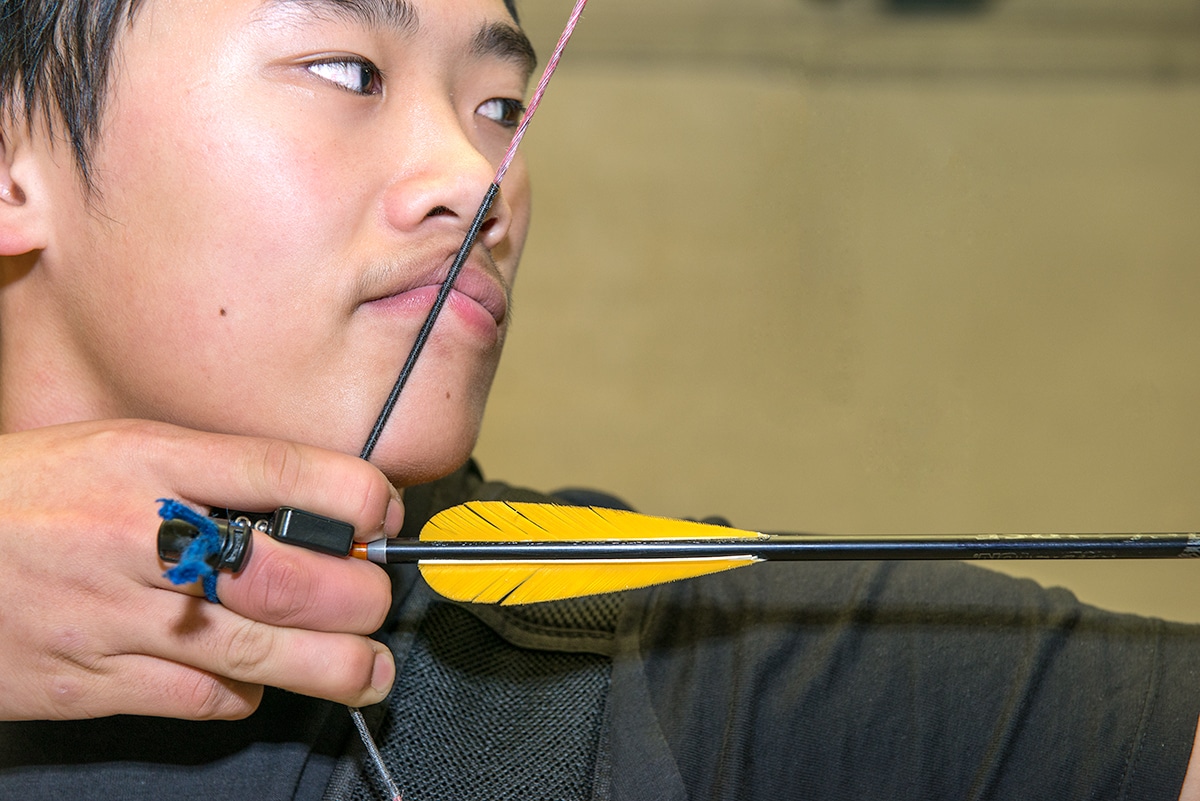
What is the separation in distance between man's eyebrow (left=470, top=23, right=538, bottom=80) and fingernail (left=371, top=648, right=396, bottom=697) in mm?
446

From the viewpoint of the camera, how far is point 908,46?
2221 millimetres

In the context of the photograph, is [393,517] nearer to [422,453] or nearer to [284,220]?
[422,453]

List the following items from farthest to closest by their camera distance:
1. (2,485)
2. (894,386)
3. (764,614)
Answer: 1. (894,386)
2. (764,614)
3. (2,485)

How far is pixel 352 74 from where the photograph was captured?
0.67 metres

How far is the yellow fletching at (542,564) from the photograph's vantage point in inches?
24.1

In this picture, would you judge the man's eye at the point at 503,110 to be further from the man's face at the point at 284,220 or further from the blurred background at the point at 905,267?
the blurred background at the point at 905,267

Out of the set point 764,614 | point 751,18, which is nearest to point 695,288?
point 751,18

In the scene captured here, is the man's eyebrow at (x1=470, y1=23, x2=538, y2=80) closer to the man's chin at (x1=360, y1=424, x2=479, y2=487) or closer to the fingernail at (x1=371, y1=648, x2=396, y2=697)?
the man's chin at (x1=360, y1=424, x2=479, y2=487)

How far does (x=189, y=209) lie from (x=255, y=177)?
0.18ft

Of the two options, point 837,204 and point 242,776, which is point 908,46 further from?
point 242,776

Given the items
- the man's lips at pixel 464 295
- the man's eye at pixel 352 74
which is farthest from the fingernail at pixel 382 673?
the man's eye at pixel 352 74

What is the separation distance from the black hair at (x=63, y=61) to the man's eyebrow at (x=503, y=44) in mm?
241

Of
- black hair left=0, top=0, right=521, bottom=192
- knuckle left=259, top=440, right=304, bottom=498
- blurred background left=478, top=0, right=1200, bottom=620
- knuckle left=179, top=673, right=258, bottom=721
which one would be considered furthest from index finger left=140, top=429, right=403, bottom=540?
blurred background left=478, top=0, right=1200, bottom=620

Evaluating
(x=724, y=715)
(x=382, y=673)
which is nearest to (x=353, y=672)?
(x=382, y=673)
